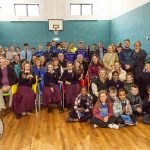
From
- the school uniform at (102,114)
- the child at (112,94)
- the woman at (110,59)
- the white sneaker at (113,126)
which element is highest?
the woman at (110,59)

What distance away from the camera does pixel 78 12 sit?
34.0ft

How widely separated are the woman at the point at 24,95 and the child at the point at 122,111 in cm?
167

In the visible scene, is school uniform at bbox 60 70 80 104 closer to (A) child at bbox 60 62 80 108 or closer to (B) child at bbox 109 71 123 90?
(A) child at bbox 60 62 80 108

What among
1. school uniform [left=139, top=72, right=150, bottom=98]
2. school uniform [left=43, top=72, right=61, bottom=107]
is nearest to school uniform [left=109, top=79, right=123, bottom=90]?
school uniform [left=139, top=72, right=150, bottom=98]

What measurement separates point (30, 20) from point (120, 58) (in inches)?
244

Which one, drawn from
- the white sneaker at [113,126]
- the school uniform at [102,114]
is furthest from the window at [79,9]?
the white sneaker at [113,126]

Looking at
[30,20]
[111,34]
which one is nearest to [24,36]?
[30,20]

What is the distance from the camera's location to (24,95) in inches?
168

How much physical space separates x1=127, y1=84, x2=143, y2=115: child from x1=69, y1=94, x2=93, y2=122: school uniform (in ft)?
2.53

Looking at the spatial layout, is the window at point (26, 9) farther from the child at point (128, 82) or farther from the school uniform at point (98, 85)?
the child at point (128, 82)

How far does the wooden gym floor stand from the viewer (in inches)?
118

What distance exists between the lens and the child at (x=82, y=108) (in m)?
3.90

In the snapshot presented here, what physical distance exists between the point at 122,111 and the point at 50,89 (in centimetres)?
154

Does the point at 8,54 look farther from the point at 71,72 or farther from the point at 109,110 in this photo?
the point at 109,110
